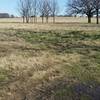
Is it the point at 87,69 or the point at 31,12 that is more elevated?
the point at 31,12

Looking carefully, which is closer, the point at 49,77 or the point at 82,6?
the point at 49,77

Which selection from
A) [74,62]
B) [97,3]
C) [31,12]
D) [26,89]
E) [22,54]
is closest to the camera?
[26,89]

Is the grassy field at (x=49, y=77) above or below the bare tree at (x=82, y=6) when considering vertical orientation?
below

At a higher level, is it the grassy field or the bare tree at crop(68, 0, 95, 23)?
the bare tree at crop(68, 0, 95, 23)

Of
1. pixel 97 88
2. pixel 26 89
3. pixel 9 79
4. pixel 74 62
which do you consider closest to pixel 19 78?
pixel 9 79

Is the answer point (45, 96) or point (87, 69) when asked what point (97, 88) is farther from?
point (87, 69)

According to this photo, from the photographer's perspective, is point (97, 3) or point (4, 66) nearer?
point (4, 66)

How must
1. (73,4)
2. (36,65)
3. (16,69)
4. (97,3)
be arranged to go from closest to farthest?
(16,69) → (36,65) → (97,3) → (73,4)

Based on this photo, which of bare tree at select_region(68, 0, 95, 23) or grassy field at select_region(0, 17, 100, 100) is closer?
grassy field at select_region(0, 17, 100, 100)

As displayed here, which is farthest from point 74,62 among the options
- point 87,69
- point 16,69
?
point 16,69

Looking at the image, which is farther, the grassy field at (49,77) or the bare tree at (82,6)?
the bare tree at (82,6)

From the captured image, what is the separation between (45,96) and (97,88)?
1262 millimetres

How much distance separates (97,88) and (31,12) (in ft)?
243

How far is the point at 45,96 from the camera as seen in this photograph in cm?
609
